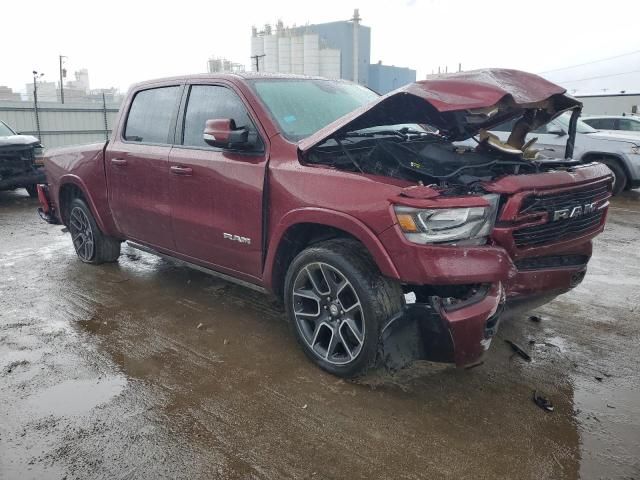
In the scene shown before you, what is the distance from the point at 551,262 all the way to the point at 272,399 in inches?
74.1

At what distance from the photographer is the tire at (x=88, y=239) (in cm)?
548

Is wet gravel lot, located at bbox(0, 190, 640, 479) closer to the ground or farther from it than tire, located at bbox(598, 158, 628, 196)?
closer to the ground

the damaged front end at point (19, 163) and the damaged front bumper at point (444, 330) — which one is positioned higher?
the damaged front end at point (19, 163)

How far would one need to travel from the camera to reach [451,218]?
274cm

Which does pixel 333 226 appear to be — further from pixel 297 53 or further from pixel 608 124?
pixel 297 53

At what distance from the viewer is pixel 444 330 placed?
2756 millimetres

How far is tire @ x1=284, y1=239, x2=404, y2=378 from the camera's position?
9.74 ft

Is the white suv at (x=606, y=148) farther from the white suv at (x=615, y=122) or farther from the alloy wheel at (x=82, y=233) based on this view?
the alloy wheel at (x=82, y=233)

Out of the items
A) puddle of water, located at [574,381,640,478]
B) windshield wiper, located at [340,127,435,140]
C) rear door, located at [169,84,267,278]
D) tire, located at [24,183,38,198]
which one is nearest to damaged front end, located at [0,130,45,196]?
tire, located at [24,183,38,198]

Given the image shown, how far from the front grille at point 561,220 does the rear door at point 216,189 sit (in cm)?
168

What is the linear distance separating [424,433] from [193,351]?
173 cm

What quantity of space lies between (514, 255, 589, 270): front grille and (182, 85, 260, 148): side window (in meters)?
1.95

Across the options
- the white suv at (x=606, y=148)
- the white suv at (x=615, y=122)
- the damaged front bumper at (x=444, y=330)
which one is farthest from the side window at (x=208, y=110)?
the white suv at (x=615, y=122)

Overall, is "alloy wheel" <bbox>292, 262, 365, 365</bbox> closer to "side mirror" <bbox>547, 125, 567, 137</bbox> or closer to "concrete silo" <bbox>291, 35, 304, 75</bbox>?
"side mirror" <bbox>547, 125, 567, 137</bbox>
